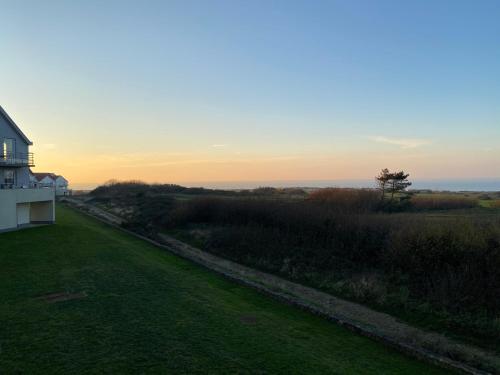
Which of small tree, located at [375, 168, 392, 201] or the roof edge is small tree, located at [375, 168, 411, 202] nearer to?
small tree, located at [375, 168, 392, 201]

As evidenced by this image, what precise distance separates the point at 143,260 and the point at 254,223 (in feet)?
36.7

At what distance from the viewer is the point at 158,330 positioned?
28.1 ft

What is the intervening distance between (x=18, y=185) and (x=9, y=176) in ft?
3.06

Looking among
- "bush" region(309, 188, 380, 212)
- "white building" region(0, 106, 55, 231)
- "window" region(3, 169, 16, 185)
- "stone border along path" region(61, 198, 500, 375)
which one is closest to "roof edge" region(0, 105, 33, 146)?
"white building" region(0, 106, 55, 231)

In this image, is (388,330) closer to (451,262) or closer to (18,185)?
(451,262)

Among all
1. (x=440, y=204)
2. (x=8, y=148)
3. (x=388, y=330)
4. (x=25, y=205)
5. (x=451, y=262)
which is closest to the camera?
(x=388, y=330)

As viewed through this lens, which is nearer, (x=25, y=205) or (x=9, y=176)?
(x=25, y=205)

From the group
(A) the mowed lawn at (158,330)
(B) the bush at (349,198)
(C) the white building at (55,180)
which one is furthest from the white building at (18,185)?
(C) the white building at (55,180)

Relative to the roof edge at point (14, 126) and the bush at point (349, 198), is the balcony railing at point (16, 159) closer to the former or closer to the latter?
the roof edge at point (14, 126)

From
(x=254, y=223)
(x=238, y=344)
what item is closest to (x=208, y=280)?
(x=238, y=344)

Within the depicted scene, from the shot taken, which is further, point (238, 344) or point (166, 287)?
point (166, 287)

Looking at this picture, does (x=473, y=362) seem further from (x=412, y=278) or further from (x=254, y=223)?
(x=254, y=223)

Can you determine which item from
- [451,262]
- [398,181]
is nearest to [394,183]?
[398,181]

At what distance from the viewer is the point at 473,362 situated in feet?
28.5
